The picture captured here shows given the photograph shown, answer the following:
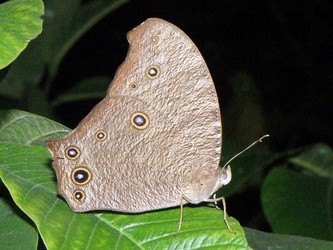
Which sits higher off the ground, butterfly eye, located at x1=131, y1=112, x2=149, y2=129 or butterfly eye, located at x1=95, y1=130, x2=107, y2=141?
butterfly eye, located at x1=131, y1=112, x2=149, y2=129

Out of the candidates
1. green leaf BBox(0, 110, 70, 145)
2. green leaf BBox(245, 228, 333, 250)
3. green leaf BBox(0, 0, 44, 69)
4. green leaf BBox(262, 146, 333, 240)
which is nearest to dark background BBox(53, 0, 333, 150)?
green leaf BBox(262, 146, 333, 240)

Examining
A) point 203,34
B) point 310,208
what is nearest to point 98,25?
point 203,34

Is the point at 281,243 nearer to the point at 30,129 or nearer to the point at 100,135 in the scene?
the point at 100,135

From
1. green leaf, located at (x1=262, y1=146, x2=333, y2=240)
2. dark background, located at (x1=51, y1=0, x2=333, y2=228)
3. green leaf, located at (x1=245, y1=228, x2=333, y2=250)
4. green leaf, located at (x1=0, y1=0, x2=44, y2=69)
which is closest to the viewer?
green leaf, located at (x1=0, y1=0, x2=44, y2=69)

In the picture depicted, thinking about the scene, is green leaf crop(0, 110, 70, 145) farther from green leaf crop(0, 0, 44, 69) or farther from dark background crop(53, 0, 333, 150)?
dark background crop(53, 0, 333, 150)

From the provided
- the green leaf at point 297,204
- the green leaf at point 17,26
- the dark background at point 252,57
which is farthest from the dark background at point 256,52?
the green leaf at point 17,26

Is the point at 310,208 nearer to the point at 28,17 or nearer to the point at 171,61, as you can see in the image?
the point at 171,61

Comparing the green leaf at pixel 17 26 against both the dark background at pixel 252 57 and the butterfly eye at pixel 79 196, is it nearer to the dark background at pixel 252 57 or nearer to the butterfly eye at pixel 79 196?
the butterfly eye at pixel 79 196
